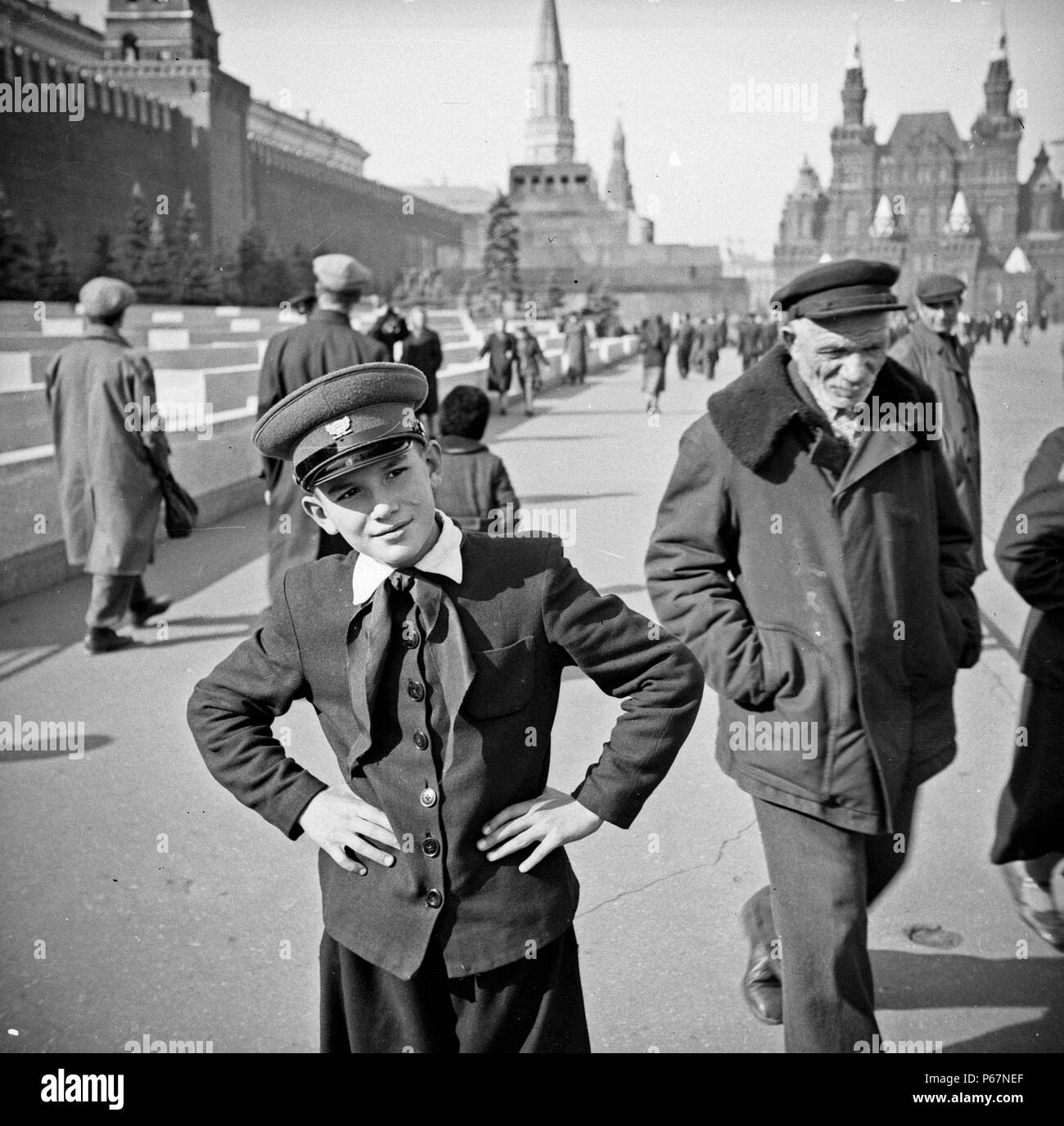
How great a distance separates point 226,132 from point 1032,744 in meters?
40.9

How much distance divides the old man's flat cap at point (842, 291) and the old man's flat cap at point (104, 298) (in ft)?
11.2

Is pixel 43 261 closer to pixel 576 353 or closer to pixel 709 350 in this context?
pixel 576 353

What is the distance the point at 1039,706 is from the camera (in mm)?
2959

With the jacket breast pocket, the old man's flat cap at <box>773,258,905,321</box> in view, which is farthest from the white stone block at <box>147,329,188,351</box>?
the jacket breast pocket

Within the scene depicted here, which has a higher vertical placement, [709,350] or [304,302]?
[304,302]

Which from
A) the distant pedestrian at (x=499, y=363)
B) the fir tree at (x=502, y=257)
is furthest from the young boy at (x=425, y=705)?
the fir tree at (x=502, y=257)

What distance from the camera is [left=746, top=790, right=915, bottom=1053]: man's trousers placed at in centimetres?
217

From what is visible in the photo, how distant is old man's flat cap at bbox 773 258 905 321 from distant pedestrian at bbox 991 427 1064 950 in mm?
668

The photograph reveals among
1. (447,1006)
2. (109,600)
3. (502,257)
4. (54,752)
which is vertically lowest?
(54,752)

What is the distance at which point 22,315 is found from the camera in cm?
1988

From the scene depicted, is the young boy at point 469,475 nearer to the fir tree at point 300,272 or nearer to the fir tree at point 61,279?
the fir tree at point 61,279

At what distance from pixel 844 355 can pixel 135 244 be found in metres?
29.9

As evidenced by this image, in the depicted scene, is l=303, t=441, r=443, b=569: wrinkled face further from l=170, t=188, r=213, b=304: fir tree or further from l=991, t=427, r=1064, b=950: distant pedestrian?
l=170, t=188, r=213, b=304: fir tree

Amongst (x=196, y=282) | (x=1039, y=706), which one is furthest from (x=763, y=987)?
(x=196, y=282)
